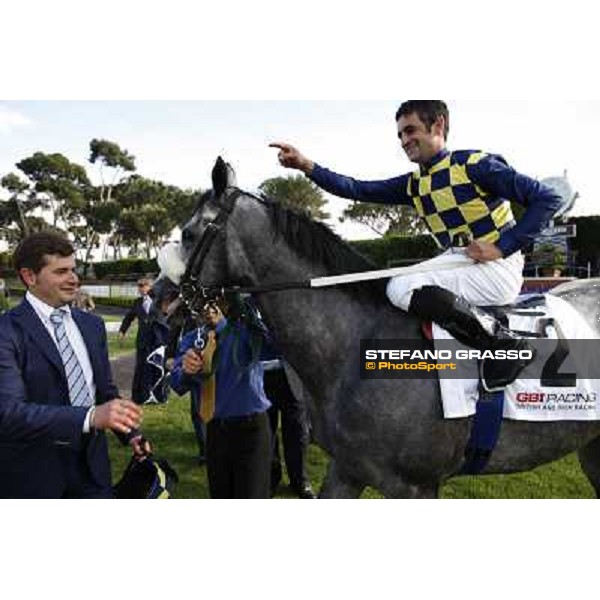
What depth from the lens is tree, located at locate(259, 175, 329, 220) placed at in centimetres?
273

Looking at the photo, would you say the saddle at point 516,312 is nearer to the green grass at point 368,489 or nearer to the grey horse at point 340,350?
the grey horse at point 340,350

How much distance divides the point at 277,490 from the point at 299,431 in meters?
0.51

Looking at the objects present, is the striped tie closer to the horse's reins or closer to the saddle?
the horse's reins

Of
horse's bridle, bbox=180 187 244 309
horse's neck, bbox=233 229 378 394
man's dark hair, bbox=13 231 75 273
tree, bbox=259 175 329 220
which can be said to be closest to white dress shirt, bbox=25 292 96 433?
man's dark hair, bbox=13 231 75 273

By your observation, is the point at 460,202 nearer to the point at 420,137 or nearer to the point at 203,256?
the point at 420,137

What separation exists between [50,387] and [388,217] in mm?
2667

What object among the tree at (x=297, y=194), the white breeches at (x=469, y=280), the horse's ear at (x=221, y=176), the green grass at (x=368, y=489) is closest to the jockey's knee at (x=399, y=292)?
the white breeches at (x=469, y=280)

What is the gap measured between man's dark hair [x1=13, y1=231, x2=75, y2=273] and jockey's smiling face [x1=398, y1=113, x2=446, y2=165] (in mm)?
1568

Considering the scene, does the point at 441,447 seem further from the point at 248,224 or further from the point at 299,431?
the point at 299,431

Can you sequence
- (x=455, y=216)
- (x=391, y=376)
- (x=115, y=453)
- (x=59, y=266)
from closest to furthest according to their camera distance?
1. (x=59, y=266)
2. (x=391, y=376)
3. (x=455, y=216)
4. (x=115, y=453)

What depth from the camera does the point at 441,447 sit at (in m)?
2.48

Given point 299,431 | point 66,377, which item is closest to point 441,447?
point 66,377

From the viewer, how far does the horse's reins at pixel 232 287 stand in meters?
2.50

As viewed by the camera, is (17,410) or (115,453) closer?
(17,410)
